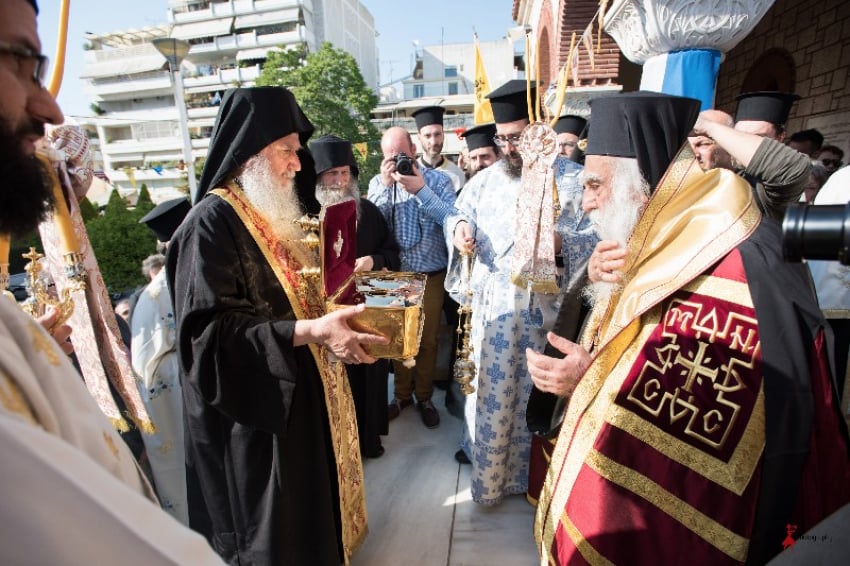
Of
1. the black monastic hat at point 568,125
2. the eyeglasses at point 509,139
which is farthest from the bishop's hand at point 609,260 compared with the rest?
the black monastic hat at point 568,125

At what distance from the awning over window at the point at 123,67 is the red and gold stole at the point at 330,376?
66269 mm

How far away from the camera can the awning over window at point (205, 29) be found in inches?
2125

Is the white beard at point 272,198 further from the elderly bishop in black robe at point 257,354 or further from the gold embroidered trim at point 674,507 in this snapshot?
the gold embroidered trim at point 674,507

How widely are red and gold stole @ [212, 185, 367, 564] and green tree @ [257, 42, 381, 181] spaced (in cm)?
Result: 2361

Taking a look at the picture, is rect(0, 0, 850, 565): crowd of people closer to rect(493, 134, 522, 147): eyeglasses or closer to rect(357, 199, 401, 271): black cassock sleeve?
rect(493, 134, 522, 147): eyeglasses

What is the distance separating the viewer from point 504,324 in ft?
9.08

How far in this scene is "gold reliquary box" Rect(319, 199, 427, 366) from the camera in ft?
5.49

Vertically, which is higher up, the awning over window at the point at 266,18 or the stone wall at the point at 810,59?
the awning over window at the point at 266,18

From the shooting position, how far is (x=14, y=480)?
0.53m

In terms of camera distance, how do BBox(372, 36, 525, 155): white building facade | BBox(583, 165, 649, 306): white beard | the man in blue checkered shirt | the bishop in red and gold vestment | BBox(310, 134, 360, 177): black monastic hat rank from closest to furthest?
the bishop in red and gold vestment, BBox(583, 165, 649, 306): white beard, BBox(310, 134, 360, 177): black monastic hat, the man in blue checkered shirt, BBox(372, 36, 525, 155): white building facade

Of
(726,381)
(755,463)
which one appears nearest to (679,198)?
(726,381)

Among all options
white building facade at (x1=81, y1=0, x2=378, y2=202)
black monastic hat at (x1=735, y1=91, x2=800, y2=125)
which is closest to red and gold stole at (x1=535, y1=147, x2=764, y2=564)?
black monastic hat at (x1=735, y1=91, x2=800, y2=125)

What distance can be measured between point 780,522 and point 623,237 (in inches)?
43.7

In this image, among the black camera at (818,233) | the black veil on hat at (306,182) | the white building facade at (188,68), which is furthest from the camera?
the white building facade at (188,68)
